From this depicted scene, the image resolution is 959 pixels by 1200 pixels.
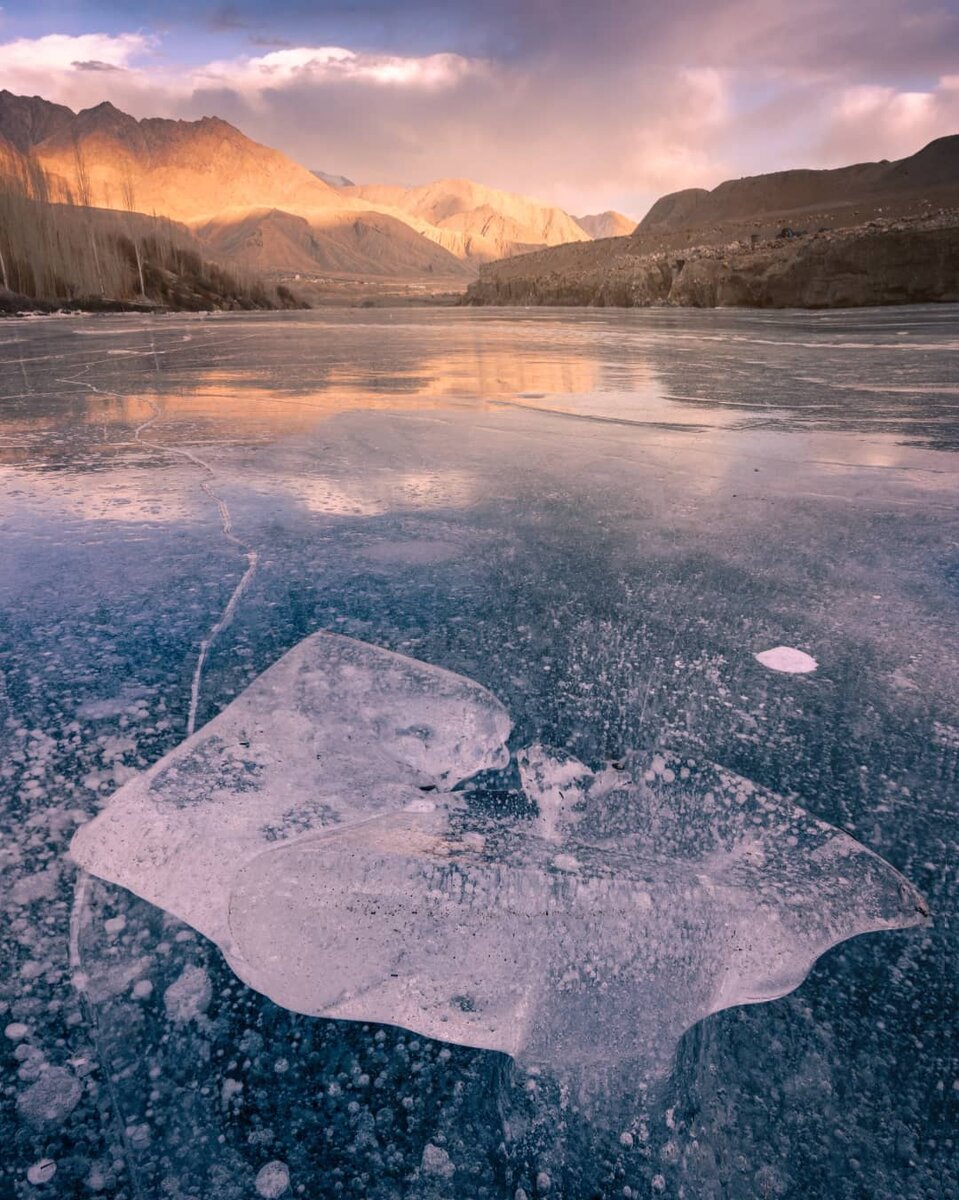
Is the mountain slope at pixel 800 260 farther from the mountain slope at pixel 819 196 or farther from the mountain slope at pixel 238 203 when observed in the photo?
the mountain slope at pixel 238 203

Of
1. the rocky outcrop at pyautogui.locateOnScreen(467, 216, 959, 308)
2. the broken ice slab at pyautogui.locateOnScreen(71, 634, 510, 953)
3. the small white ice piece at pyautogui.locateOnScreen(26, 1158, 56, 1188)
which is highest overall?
the rocky outcrop at pyautogui.locateOnScreen(467, 216, 959, 308)

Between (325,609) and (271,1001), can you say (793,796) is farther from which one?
(325,609)

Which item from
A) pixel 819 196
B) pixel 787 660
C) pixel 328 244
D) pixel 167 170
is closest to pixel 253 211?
pixel 328 244

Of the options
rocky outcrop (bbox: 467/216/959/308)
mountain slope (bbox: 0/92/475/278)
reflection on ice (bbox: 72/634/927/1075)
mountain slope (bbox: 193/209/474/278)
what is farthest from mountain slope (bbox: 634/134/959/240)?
mountain slope (bbox: 0/92/475/278)

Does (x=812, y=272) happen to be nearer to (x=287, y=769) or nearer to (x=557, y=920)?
(x=287, y=769)

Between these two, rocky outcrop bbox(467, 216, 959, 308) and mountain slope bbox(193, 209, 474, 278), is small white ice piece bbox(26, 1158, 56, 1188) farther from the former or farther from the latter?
mountain slope bbox(193, 209, 474, 278)

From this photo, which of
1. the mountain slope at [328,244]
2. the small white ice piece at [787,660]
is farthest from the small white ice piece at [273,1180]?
the mountain slope at [328,244]
